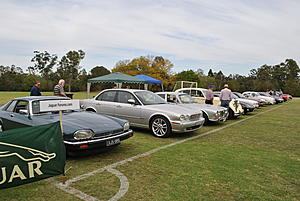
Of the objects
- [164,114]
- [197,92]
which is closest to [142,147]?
[164,114]

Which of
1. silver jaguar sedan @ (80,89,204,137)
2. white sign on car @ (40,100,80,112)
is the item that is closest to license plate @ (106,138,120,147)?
white sign on car @ (40,100,80,112)

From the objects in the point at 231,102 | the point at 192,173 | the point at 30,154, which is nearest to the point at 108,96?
the point at 192,173

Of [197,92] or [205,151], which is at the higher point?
[197,92]

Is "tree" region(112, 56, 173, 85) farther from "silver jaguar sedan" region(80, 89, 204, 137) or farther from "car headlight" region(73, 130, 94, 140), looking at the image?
"car headlight" region(73, 130, 94, 140)

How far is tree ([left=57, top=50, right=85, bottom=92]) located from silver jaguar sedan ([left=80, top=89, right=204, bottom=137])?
72.1 meters

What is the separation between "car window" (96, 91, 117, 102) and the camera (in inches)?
313

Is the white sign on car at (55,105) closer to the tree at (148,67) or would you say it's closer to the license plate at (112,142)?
the license plate at (112,142)

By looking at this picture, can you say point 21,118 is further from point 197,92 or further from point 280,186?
point 197,92

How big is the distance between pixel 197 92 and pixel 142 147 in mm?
7334

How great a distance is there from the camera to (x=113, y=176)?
3.89 meters

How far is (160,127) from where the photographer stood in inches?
273

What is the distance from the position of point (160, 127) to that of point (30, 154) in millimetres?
4302

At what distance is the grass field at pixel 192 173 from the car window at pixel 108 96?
2107 mm

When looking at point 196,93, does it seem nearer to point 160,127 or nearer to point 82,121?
→ point 160,127
